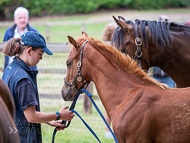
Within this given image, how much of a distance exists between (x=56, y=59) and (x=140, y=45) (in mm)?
3343

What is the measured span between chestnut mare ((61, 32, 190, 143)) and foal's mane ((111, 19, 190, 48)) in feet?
1.37

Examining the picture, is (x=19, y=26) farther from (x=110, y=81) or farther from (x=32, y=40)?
(x=110, y=81)

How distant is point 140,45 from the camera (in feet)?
9.47

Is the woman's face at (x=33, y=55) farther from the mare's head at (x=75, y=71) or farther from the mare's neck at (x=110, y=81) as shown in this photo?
the mare's neck at (x=110, y=81)

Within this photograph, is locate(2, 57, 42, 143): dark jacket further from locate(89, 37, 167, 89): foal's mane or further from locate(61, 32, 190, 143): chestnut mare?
locate(89, 37, 167, 89): foal's mane

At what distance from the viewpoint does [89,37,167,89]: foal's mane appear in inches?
97.6

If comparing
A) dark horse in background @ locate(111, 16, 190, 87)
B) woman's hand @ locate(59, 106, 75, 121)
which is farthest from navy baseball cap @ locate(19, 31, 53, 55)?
dark horse in background @ locate(111, 16, 190, 87)

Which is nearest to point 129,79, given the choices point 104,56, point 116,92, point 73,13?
point 116,92

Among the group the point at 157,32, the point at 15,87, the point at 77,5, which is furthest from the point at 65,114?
the point at 77,5

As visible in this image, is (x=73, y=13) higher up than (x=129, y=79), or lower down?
lower down

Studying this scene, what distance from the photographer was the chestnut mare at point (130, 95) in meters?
2.11

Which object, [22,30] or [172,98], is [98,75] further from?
[22,30]

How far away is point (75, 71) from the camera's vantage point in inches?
105

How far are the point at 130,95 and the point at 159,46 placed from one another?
0.86 m
